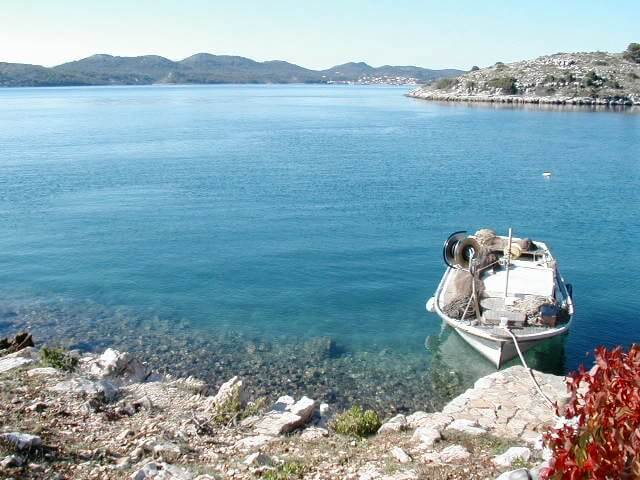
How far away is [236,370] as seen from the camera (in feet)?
67.6

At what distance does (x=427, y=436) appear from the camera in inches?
479

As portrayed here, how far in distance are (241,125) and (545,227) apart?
66545 mm

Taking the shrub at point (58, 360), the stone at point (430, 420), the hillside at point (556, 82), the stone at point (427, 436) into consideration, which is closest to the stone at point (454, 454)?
the stone at point (427, 436)

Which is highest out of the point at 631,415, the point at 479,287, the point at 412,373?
the point at 631,415

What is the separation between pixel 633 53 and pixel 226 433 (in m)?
184

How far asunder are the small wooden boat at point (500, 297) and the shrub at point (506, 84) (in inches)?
5358

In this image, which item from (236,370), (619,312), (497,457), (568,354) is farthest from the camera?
(619,312)

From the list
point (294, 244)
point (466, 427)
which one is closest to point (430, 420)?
point (466, 427)

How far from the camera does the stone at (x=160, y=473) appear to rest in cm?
991

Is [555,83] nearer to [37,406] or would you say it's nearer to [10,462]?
[37,406]

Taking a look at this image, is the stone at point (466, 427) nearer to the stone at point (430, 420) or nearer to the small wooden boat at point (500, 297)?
the stone at point (430, 420)

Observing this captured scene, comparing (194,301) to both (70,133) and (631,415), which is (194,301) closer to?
(631,415)

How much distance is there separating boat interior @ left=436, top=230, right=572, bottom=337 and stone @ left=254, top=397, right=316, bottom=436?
851 cm

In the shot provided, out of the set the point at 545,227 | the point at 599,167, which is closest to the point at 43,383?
the point at 545,227
